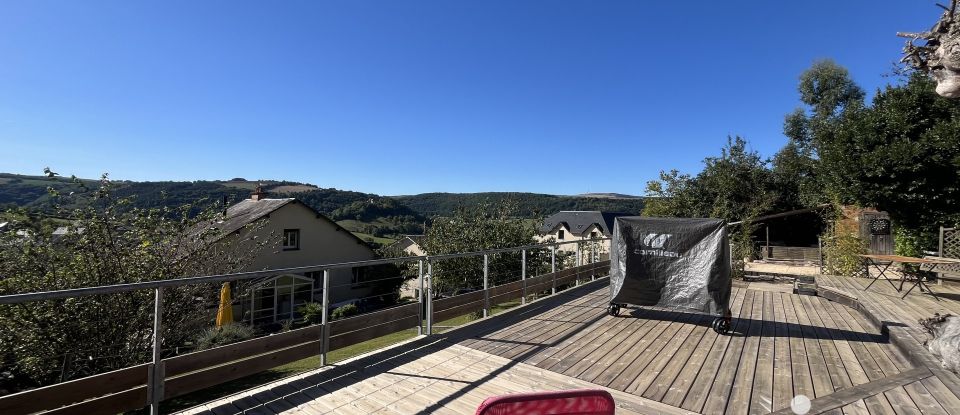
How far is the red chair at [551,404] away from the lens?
1.61m

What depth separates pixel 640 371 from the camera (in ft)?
12.3

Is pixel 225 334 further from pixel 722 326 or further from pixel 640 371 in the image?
pixel 722 326

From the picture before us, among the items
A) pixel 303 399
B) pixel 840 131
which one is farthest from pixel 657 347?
pixel 840 131

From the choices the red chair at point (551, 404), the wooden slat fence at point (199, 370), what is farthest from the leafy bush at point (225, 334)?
the red chair at point (551, 404)

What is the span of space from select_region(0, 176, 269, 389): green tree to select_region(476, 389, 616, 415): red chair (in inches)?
187

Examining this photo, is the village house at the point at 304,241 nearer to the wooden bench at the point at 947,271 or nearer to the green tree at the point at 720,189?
the green tree at the point at 720,189

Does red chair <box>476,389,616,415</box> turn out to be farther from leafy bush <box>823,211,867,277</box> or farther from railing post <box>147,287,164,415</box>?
leafy bush <box>823,211,867,277</box>

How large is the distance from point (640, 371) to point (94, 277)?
23.6 ft

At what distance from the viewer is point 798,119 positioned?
28.1m

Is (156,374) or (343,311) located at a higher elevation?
(156,374)

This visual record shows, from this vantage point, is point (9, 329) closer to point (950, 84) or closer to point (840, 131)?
point (950, 84)

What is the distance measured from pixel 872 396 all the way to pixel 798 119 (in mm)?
31608

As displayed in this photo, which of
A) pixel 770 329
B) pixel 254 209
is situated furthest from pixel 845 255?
pixel 254 209

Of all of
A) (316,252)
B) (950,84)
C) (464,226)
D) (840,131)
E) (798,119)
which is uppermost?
(798,119)
